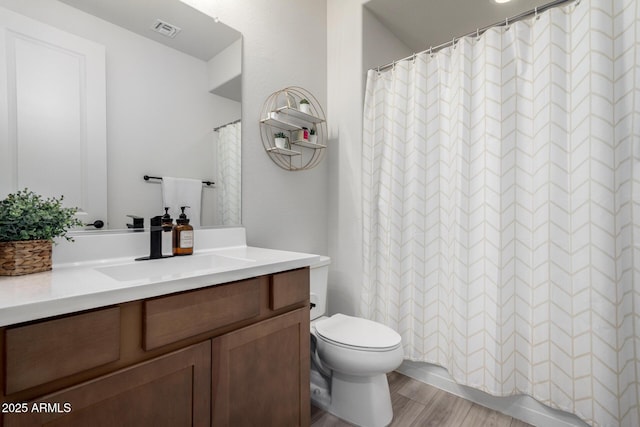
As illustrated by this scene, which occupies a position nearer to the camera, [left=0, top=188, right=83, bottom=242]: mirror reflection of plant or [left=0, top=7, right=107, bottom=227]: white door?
[left=0, top=188, right=83, bottom=242]: mirror reflection of plant

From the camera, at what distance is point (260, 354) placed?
1085 mm

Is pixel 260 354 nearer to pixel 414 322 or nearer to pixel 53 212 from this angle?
pixel 53 212

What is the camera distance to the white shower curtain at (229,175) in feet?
5.29

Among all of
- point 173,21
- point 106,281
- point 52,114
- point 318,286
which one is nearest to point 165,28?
point 173,21

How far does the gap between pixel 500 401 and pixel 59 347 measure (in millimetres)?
1911

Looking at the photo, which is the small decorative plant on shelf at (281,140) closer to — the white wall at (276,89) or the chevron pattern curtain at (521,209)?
the white wall at (276,89)

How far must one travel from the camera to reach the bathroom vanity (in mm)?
654

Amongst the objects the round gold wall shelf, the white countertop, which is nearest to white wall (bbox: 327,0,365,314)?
the round gold wall shelf

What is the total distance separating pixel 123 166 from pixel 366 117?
1429 millimetres

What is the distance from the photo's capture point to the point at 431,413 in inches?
64.4

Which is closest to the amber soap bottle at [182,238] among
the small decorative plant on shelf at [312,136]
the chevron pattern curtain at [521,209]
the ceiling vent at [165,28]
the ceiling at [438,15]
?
the ceiling vent at [165,28]

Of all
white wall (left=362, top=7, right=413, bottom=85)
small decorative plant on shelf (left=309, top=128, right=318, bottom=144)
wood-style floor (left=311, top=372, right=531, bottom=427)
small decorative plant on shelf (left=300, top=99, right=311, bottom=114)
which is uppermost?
white wall (left=362, top=7, right=413, bottom=85)

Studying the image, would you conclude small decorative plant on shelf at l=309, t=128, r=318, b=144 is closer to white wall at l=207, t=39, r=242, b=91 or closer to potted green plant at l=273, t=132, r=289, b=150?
potted green plant at l=273, t=132, r=289, b=150

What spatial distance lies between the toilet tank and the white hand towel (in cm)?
69
